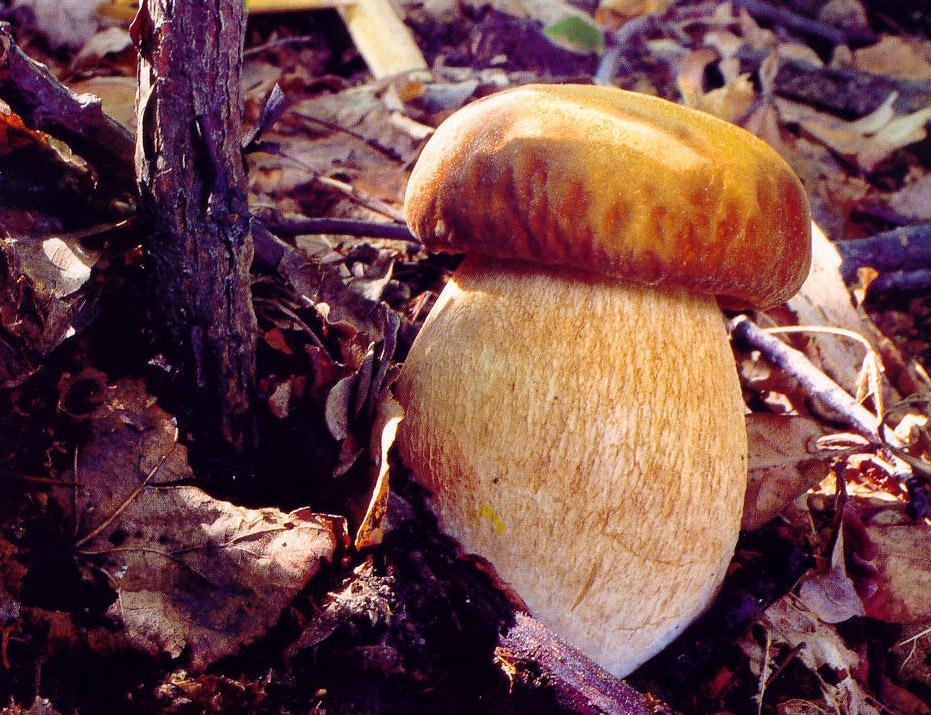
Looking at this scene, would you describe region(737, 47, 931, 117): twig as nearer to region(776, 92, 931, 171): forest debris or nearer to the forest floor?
region(776, 92, 931, 171): forest debris

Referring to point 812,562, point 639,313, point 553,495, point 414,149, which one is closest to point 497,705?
point 553,495

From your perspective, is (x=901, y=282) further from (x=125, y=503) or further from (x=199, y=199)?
(x=125, y=503)

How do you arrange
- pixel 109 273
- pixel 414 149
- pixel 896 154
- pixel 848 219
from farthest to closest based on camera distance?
pixel 896 154
pixel 848 219
pixel 414 149
pixel 109 273

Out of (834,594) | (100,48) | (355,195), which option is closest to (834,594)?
(834,594)

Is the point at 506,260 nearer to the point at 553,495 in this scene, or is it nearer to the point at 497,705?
the point at 553,495

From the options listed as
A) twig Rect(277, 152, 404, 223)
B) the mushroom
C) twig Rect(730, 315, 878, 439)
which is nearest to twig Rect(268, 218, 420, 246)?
twig Rect(277, 152, 404, 223)

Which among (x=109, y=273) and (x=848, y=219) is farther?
(x=848, y=219)

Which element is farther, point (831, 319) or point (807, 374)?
point (831, 319)
